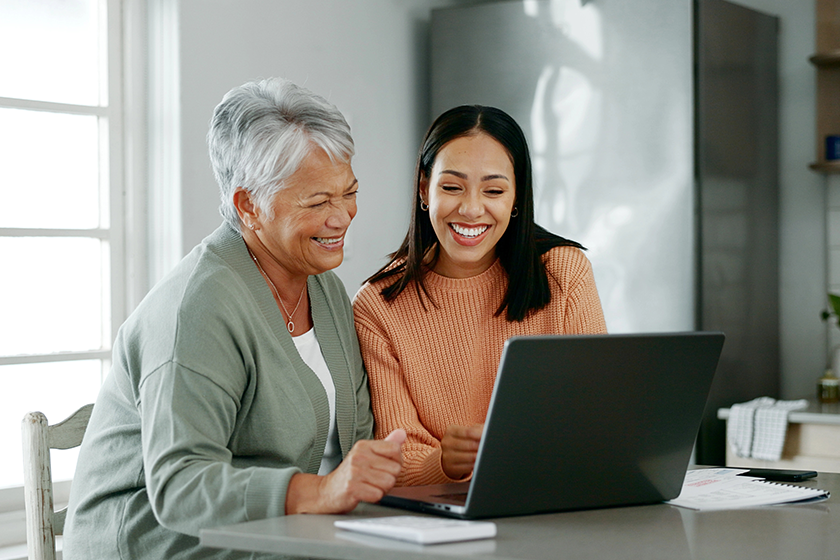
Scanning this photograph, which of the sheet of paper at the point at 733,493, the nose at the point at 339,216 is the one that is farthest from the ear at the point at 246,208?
the sheet of paper at the point at 733,493

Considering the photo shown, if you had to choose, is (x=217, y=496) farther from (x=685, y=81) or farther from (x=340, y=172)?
(x=685, y=81)

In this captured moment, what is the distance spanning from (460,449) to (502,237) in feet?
1.65

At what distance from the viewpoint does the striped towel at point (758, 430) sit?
2.45 metres

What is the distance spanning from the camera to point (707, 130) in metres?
2.57

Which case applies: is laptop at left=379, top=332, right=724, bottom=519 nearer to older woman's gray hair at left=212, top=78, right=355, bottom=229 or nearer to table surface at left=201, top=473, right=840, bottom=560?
table surface at left=201, top=473, right=840, bottom=560

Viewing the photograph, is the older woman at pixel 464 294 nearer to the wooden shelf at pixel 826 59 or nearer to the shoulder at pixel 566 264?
the shoulder at pixel 566 264

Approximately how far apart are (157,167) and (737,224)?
5.37 feet

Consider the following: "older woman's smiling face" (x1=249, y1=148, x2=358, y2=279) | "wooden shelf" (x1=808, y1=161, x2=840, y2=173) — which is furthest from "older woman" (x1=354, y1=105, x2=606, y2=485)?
"wooden shelf" (x1=808, y1=161, x2=840, y2=173)

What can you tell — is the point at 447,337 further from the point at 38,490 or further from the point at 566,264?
the point at 38,490

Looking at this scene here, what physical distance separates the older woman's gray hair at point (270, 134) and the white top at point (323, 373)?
21 cm

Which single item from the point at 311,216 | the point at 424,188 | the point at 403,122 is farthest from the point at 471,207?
the point at 403,122

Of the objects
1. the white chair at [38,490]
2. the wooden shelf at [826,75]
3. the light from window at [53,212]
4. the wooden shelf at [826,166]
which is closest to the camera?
the white chair at [38,490]

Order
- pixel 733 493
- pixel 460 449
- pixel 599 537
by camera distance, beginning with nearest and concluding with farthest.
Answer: pixel 599 537
pixel 733 493
pixel 460 449

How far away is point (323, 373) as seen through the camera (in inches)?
55.5
